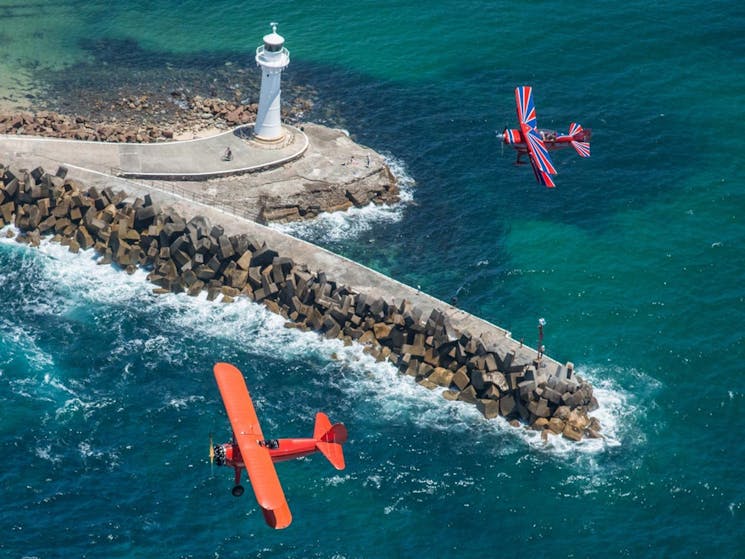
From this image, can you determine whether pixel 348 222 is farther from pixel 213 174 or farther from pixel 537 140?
pixel 537 140

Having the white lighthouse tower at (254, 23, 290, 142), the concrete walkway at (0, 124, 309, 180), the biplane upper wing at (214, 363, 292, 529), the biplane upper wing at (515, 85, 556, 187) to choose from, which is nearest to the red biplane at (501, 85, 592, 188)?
the biplane upper wing at (515, 85, 556, 187)

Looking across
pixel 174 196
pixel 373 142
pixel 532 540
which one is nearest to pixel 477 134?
pixel 373 142

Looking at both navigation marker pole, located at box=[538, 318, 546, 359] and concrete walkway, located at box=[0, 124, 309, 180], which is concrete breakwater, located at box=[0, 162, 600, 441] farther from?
concrete walkway, located at box=[0, 124, 309, 180]

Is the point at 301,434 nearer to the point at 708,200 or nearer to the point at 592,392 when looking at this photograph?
the point at 592,392

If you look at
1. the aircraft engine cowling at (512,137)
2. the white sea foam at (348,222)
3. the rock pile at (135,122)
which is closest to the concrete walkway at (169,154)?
the rock pile at (135,122)

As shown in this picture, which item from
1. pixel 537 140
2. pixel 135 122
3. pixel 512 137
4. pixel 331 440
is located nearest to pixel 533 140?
pixel 537 140

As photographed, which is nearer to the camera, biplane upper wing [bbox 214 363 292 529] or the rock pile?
biplane upper wing [bbox 214 363 292 529]
